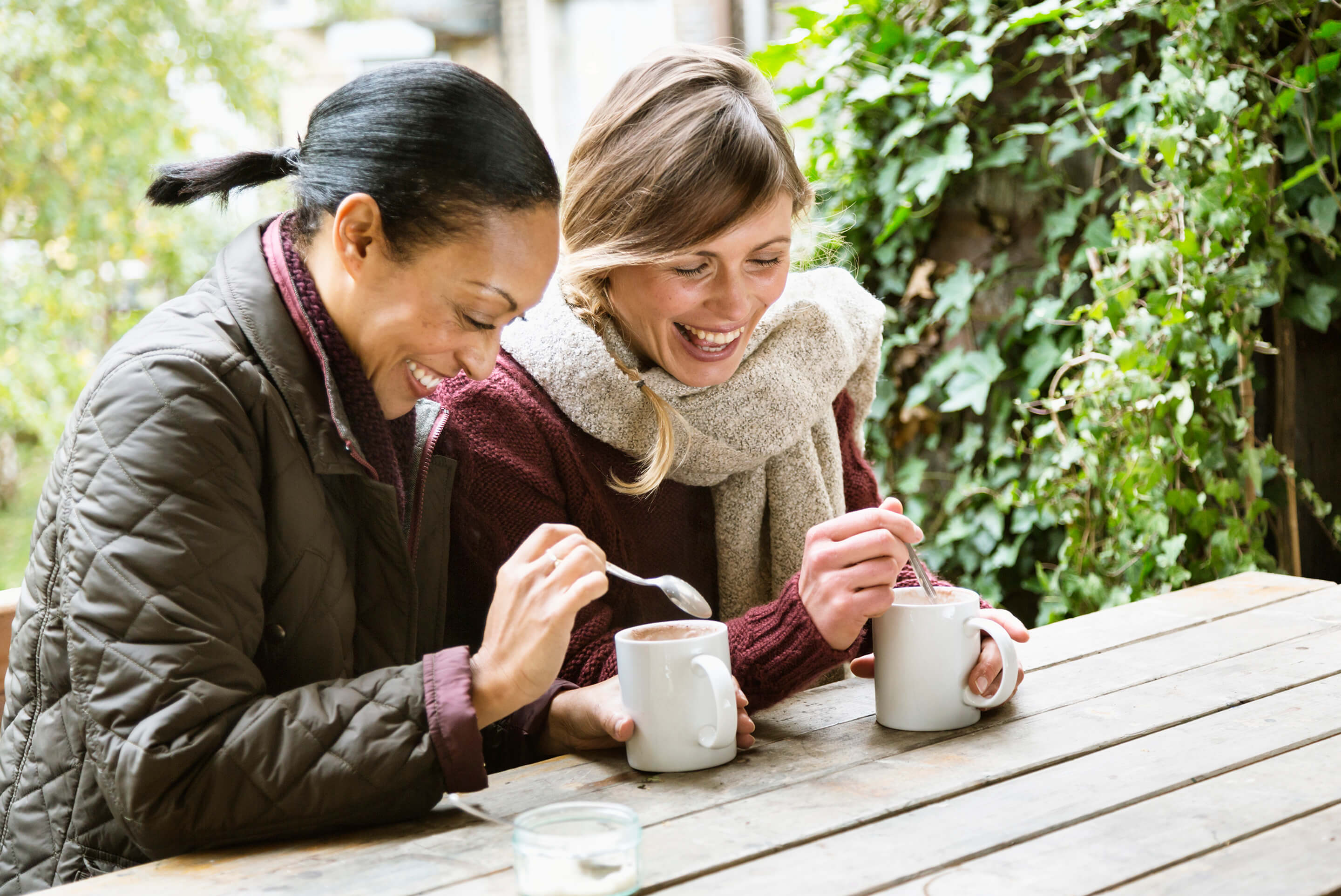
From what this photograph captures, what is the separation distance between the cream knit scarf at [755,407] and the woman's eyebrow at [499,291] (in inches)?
15.7

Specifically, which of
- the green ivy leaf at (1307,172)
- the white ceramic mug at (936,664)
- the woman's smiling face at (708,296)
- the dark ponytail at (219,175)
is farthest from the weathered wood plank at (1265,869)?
the green ivy leaf at (1307,172)

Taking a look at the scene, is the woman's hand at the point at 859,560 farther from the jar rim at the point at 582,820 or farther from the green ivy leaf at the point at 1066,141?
the green ivy leaf at the point at 1066,141

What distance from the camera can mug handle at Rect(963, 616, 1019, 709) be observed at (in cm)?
115

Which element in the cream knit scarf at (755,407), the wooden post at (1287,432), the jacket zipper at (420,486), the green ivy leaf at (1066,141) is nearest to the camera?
the jacket zipper at (420,486)

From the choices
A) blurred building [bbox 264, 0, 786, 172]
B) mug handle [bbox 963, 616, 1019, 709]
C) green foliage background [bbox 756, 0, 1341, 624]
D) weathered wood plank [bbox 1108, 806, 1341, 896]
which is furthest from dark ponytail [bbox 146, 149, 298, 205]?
blurred building [bbox 264, 0, 786, 172]

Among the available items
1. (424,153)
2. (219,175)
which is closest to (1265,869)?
(424,153)

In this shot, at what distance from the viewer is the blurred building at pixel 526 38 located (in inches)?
159

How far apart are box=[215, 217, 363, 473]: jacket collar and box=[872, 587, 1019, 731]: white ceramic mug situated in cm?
53

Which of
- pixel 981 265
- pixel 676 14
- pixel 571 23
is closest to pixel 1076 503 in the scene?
pixel 981 265

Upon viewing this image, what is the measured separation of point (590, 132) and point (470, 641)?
2.09ft

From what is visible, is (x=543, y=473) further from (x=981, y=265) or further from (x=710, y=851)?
(x=981, y=265)

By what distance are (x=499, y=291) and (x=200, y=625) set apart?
382 mm

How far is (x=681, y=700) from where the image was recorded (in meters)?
1.07

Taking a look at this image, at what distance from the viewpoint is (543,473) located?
1479mm
